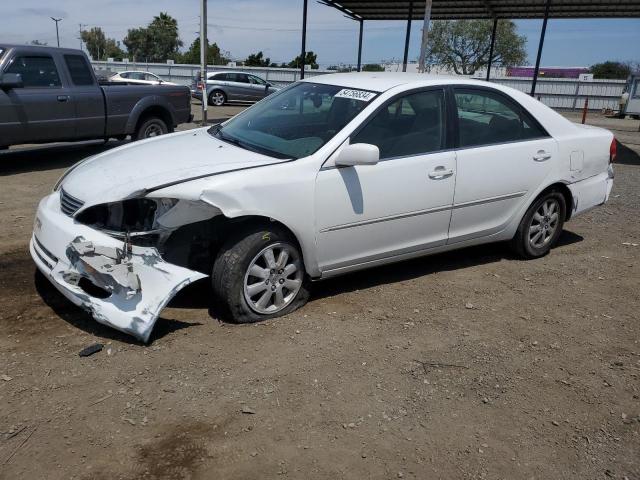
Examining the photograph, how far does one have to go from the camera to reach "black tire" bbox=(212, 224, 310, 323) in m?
3.69

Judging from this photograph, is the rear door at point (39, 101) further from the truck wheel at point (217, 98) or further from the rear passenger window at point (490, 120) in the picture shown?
the truck wheel at point (217, 98)

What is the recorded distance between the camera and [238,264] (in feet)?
12.1

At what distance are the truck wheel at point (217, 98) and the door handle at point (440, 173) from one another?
2128 cm

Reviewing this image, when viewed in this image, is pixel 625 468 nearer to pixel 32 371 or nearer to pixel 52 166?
pixel 32 371

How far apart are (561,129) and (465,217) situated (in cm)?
146

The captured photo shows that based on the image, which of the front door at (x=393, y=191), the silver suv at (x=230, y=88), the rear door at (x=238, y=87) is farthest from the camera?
the rear door at (x=238, y=87)

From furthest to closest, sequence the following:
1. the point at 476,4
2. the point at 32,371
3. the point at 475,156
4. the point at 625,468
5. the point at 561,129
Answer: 1. the point at 476,4
2. the point at 561,129
3. the point at 475,156
4. the point at 32,371
5. the point at 625,468

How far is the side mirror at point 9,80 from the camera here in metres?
7.93

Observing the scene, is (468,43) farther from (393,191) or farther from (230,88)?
(393,191)

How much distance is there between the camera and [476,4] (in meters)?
16.3

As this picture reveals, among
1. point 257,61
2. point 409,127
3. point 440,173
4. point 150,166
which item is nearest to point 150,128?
point 150,166

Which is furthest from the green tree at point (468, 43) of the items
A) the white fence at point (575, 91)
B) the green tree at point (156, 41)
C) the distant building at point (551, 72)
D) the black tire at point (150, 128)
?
the black tire at point (150, 128)

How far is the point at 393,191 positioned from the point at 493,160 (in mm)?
1107

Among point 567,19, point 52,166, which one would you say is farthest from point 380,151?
point 567,19
